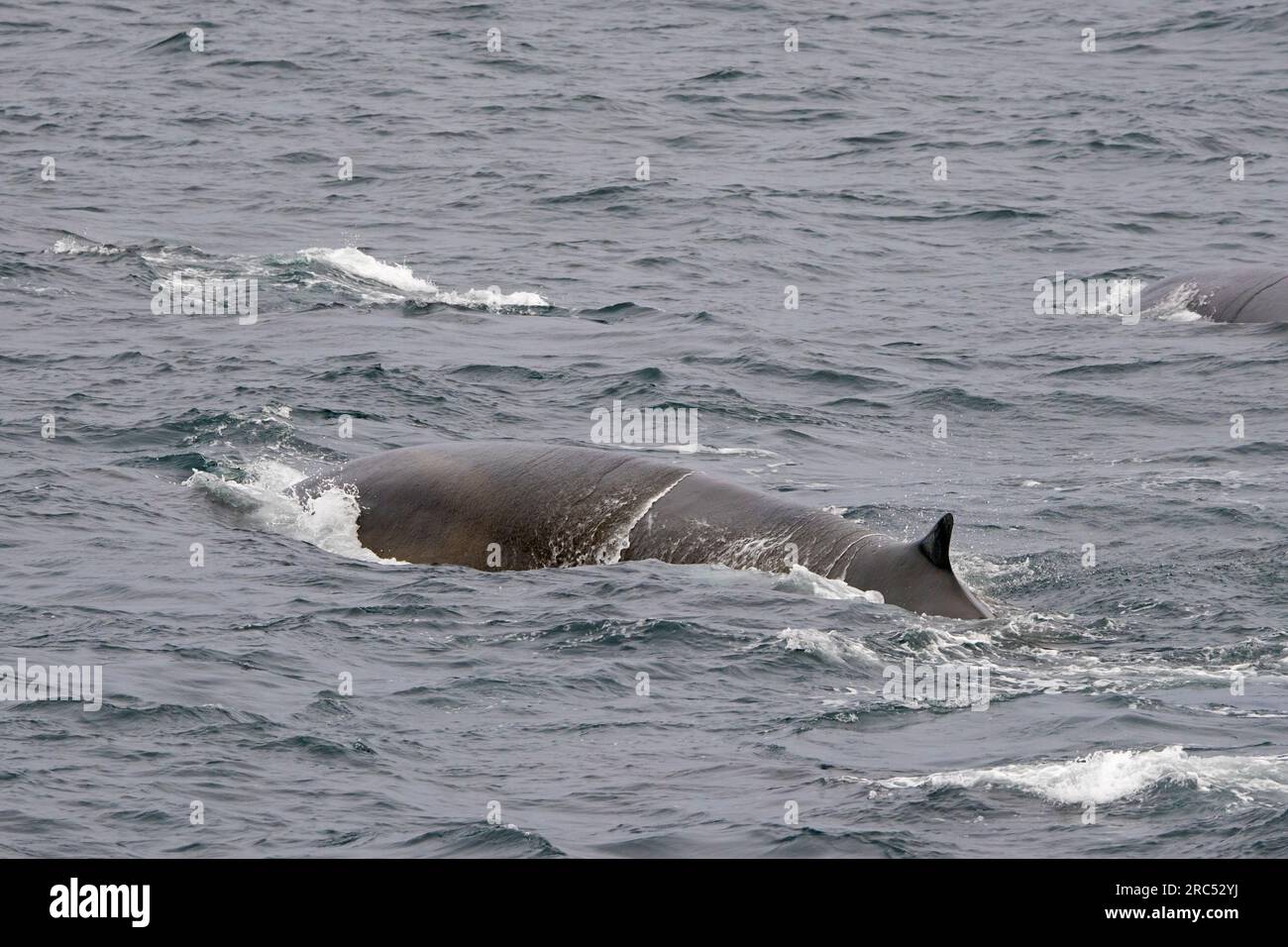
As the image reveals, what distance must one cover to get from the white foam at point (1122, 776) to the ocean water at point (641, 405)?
41 mm

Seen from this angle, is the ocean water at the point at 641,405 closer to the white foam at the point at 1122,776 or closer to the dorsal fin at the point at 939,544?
the white foam at the point at 1122,776

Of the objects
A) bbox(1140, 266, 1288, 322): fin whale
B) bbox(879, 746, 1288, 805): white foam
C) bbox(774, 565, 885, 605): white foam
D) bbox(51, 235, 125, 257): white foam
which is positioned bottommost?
bbox(879, 746, 1288, 805): white foam

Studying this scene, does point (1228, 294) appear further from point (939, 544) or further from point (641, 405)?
point (939, 544)

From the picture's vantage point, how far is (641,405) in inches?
948

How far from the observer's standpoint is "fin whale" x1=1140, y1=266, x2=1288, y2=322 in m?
28.3

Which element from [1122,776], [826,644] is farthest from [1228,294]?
[1122,776]

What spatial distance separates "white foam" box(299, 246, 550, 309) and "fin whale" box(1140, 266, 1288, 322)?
9164 millimetres

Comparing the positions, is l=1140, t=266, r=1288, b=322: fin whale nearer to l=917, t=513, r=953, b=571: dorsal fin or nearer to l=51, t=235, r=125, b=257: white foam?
l=917, t=513, r=953, b=571: dorsal fin

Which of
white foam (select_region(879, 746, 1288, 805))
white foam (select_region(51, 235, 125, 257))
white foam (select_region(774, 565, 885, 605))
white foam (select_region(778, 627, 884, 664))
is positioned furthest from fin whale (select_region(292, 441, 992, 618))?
white foam (select_region(51, 235, 125, 257))

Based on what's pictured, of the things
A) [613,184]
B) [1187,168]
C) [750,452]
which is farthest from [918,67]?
[750,452]

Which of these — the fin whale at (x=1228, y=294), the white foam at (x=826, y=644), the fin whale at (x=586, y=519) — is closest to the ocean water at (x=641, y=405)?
the white foam at (x=826, y=644)

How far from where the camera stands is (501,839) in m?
11.2
